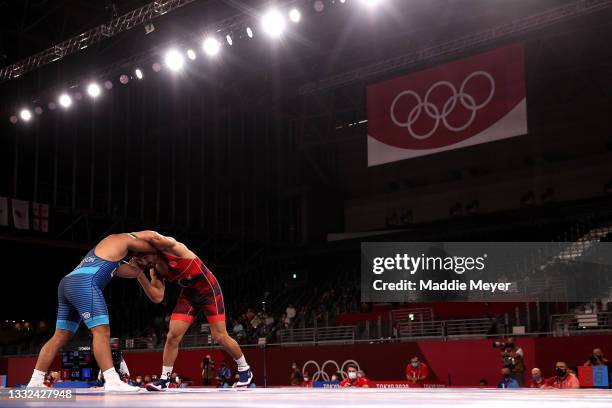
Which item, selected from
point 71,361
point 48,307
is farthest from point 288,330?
point 48,307

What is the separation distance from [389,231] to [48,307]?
13463 mm

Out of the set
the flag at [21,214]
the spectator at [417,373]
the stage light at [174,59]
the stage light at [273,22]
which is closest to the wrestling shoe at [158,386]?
the spectator at [417,373]

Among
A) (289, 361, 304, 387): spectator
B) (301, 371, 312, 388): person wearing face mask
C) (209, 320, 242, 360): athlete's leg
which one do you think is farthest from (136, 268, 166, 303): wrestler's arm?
(289, 361, 304, 387): spectator

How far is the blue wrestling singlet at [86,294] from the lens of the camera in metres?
6.39

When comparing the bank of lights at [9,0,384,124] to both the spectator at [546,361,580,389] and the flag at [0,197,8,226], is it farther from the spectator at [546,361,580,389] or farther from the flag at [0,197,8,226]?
the spectator at [546,361,580,389]

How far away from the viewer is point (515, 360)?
15.0m

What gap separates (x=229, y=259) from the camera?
3123 cm

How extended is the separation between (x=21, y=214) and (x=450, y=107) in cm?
1463

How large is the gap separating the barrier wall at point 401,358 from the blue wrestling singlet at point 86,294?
1160cm

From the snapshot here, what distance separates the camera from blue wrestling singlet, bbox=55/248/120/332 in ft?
21.0

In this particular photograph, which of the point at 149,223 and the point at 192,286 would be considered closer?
the point at 192,286

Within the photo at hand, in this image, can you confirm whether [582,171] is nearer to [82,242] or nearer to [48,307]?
[82,242]

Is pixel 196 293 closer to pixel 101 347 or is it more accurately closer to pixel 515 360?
pixel 101 347

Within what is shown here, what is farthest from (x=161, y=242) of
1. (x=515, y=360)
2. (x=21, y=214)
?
(x=21, y=214)
